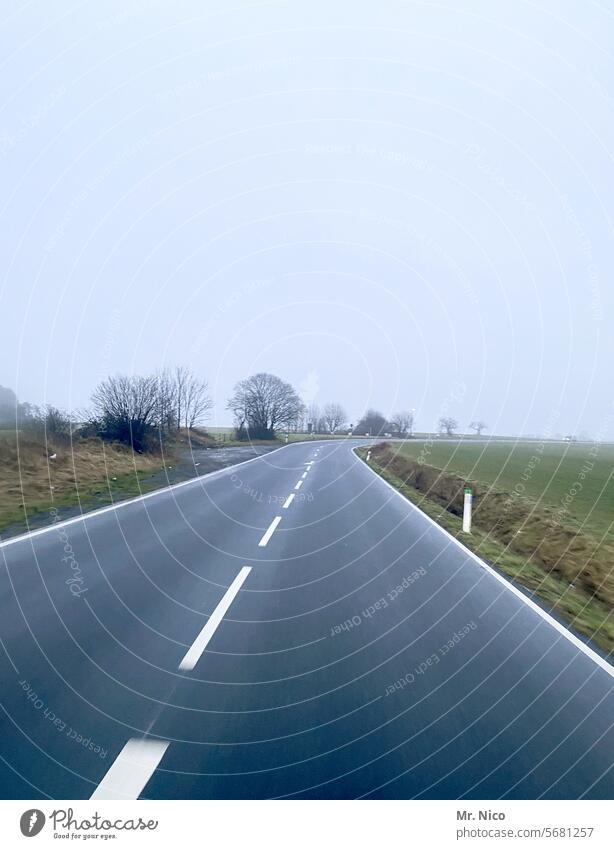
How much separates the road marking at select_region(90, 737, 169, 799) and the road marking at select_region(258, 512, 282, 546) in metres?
5.70

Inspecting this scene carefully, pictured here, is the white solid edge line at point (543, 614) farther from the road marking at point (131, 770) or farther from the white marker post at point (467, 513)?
the road marking at point (131, 770)

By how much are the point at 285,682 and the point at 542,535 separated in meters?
8.67

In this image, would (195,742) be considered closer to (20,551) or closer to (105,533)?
(20,551)

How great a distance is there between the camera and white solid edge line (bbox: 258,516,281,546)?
→ 8766mm

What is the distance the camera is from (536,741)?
309 cm

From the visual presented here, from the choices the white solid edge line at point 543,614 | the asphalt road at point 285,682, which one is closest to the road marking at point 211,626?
the asphalt road at point 285,682

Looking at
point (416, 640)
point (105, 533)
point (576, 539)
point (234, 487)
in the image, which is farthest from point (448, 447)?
point (416, 640)

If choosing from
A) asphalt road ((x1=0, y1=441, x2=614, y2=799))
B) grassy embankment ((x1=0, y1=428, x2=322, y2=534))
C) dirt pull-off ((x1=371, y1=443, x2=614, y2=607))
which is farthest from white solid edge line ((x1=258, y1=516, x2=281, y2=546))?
dirt pull-off ((x1=371, y1=443, x2=614, y2=607))

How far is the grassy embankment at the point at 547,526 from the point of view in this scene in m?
6.86

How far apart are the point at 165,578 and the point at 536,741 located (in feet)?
14.9

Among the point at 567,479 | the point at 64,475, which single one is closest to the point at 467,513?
the point at 567,479

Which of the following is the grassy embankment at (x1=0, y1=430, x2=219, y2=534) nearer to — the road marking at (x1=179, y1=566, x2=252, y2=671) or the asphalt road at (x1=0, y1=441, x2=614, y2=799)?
the asphalt road at (x1=0, y1=441, x2=614, y2=799)

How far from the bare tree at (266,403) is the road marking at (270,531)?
4.24 m

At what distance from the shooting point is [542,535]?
10859 millimetres
